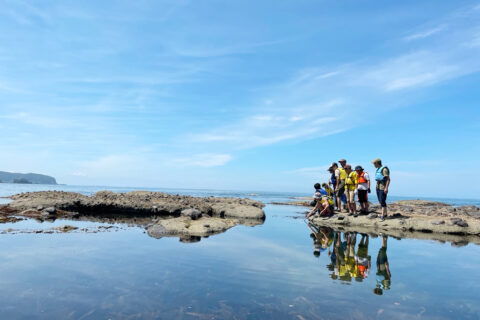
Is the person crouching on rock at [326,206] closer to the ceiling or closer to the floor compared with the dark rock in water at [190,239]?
closer to the ceiling

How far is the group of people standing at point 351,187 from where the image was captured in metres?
14.9

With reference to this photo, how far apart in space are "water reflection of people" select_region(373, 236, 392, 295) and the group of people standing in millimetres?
5236

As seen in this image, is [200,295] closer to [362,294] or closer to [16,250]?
[362,294]

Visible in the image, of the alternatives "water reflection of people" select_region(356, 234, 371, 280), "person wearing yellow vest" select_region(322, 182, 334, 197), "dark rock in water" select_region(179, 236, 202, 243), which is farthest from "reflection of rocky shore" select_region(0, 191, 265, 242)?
"water reflection of people" select_region(356, 234, 371, 280)

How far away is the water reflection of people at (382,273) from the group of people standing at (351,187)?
206 inches

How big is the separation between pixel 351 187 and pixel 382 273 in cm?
978

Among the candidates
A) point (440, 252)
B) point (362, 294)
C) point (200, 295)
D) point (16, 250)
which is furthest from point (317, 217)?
point (16, 250)

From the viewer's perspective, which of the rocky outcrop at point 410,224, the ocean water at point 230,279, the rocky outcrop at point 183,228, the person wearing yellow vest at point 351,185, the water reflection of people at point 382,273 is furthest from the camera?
the person wearing yellow vest at point 351,185

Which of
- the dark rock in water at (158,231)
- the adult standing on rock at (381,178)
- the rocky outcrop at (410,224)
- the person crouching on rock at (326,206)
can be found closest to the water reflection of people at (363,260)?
the adult standing on rock at (381,178)

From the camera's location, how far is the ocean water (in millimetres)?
5117

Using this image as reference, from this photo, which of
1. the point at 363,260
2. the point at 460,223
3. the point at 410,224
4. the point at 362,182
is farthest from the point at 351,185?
the point at 363,260

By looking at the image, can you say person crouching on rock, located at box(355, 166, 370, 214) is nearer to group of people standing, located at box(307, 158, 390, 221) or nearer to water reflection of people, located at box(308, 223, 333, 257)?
group of people standing, located at box(307, 158, 390, 221)

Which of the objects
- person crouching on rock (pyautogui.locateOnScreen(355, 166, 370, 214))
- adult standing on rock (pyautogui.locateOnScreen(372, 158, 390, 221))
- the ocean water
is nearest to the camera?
the ocean water

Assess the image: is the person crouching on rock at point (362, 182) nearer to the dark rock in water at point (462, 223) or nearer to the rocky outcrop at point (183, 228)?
the dark rock in water at point (462, 223)
